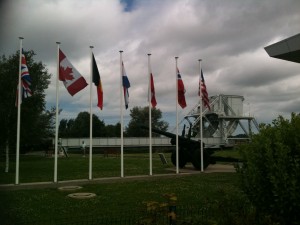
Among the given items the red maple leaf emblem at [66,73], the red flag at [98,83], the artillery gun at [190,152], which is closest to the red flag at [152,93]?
the red flag at [98,83]

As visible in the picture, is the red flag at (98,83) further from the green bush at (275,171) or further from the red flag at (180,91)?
the green bush at (275,171)

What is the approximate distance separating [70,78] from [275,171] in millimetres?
11937

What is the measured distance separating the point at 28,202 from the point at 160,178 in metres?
8.71

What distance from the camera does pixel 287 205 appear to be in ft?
25.8

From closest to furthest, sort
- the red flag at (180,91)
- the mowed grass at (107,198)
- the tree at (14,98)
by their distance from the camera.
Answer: the mowed grass at (107,198) → the red flag at (180,91) → the tree at (14,98)

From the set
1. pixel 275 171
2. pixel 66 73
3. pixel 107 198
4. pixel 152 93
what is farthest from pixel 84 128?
pixel 275 171

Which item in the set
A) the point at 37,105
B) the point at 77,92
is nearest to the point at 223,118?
the point at 37,105

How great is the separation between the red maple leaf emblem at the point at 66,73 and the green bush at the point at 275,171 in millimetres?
10785

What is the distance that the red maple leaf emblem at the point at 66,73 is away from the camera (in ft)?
58.9

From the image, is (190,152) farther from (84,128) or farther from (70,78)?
(84,128)

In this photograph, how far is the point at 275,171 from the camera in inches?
310

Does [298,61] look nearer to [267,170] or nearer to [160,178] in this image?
[160,178]

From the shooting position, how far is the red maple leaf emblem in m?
18.0

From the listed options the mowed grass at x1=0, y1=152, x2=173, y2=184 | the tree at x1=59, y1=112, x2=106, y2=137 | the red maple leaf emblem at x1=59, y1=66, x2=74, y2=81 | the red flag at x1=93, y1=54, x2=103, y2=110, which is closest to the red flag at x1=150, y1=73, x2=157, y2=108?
the red flag at x1=93, y1=54, x2=103, y2=110
